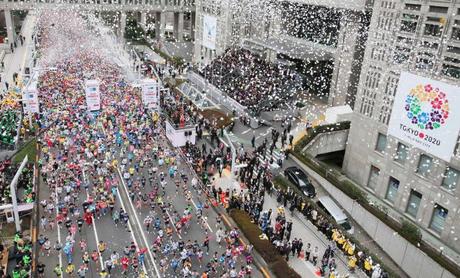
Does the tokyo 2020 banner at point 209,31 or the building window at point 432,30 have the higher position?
the building window at point 432,30

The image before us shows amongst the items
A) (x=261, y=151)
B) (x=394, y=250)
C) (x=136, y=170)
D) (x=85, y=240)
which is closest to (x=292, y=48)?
(x=261, y=151)

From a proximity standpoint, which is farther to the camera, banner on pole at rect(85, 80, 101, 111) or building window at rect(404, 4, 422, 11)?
banner on pole at rect(85, 80, 101, 111)

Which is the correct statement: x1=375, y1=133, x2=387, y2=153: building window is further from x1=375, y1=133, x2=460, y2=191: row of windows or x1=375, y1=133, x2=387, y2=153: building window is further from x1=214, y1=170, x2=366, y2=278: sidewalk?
x1=214, y1=170, x2=366, y2=278: sidewalk

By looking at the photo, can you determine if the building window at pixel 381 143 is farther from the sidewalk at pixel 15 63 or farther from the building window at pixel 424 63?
the sidewalk at pixel 15 63

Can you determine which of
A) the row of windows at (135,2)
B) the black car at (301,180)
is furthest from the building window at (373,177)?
the row of windows at (135,2)

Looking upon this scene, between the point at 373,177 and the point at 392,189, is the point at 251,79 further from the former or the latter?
the point at 392,189

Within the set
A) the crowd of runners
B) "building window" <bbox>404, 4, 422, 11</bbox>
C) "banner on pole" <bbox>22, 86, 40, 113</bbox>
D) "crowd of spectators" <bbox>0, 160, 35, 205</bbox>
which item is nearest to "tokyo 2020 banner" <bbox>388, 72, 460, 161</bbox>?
"building window" <bbox>404, 4, 422, 11</bbox>

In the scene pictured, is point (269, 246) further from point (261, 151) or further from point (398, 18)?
point (398, 18)
